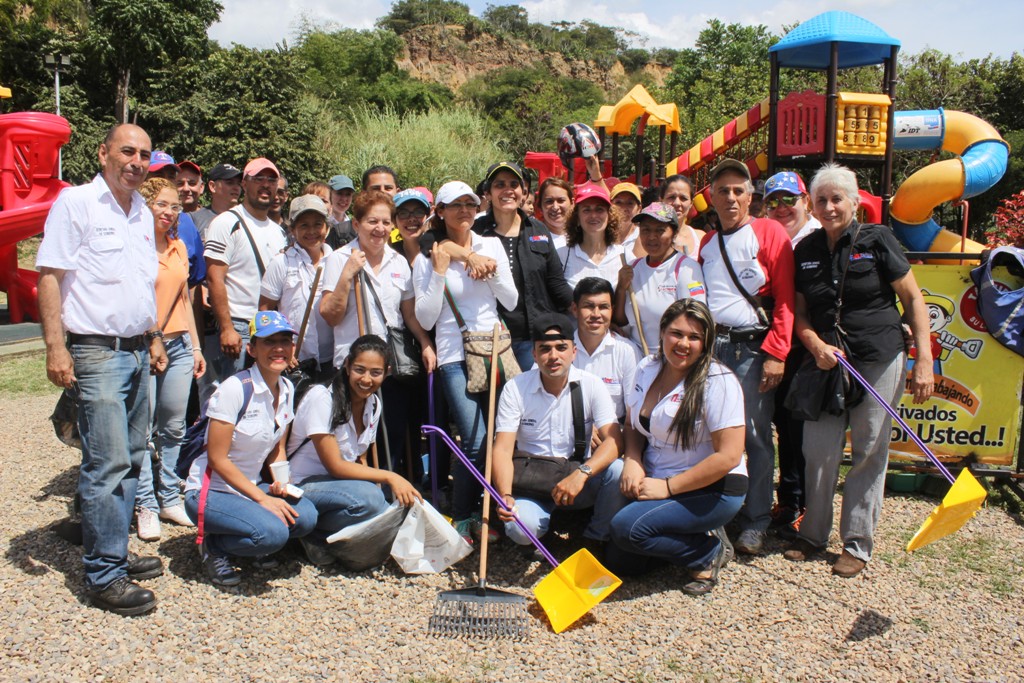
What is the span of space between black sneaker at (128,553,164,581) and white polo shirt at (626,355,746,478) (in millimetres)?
2462

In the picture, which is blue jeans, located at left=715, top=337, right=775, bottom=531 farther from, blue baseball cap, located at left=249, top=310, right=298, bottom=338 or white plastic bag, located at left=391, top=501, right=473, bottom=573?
blue baseball cap, located at left=249, top=310, right=298, bottom=338

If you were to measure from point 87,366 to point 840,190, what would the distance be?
11.7 ft

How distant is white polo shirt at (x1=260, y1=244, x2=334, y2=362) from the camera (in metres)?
4.57

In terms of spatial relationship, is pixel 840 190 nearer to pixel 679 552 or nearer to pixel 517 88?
pixel 679 552

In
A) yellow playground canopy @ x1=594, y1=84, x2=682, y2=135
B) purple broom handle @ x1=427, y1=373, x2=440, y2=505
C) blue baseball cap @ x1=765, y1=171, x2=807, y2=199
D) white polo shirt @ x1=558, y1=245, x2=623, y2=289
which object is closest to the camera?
purple broom handle @ x1=427, y1=373, x2=440, y2=505

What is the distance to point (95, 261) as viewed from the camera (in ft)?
11.4

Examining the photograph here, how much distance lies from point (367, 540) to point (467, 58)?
69.4m

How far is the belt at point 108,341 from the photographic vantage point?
3.48 metres

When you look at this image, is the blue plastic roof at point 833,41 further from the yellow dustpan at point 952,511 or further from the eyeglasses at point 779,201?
the yellow dustpan at point 952,511

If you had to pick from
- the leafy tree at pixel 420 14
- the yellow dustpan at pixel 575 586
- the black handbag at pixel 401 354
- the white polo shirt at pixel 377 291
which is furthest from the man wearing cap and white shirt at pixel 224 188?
the leafy tree at pixel 420 14

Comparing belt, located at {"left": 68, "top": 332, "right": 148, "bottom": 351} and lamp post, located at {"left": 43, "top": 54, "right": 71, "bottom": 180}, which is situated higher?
lamp post, located at {"left": 43, "top": 54, "right": 71, "bottom": 180}

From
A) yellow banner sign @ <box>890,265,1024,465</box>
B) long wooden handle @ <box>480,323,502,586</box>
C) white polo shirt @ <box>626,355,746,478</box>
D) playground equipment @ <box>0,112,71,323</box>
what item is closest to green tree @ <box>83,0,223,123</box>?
playground equipment @ <box>0,112,71,323</box>

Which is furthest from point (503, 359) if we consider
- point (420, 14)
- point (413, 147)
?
point (420, 14)

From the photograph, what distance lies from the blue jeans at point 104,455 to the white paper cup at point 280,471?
0.65m
